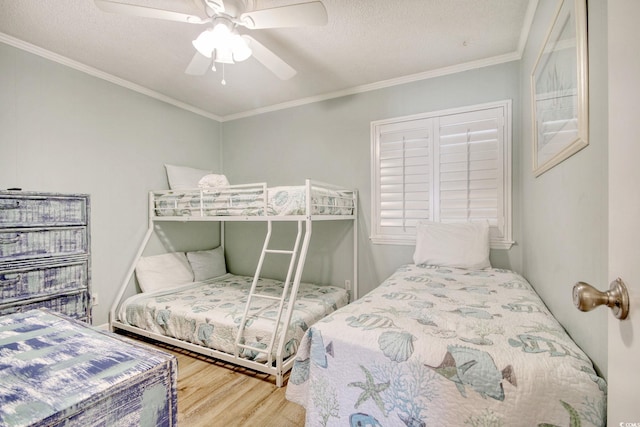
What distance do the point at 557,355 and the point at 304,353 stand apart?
92 cm

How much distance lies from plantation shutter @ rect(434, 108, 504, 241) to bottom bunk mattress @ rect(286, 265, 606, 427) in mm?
1164

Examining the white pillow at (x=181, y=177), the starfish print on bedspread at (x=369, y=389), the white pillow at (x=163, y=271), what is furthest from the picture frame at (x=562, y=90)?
the white pillow at (x=163, y=271)

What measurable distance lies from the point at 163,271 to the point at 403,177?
2.59 m

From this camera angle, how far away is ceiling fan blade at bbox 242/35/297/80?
175 cm

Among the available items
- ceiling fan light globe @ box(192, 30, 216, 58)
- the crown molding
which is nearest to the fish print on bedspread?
ceiling fan light globe @ box(192, 30, 216, 58)

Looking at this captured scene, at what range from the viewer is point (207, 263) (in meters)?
3.43

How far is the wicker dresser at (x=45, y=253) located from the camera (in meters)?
1.83

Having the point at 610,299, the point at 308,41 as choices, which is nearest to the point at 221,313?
the point at 308,41

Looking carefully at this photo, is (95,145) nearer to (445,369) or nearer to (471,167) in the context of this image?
(445,369)

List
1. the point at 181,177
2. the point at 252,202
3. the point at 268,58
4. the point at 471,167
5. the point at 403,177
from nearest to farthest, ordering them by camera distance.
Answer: the point at 268,58 → the point at 252,202 → the point at 471,167 → the point at 403,177 → the point at 181,177

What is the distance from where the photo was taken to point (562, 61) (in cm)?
129

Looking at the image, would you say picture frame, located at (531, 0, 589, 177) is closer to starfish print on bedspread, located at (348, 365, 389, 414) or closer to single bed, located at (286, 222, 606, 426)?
single bed, located at (286, 222, 606, 426)

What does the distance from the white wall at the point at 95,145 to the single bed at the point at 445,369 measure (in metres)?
2.39

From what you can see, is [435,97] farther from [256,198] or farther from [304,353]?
[304,353]
